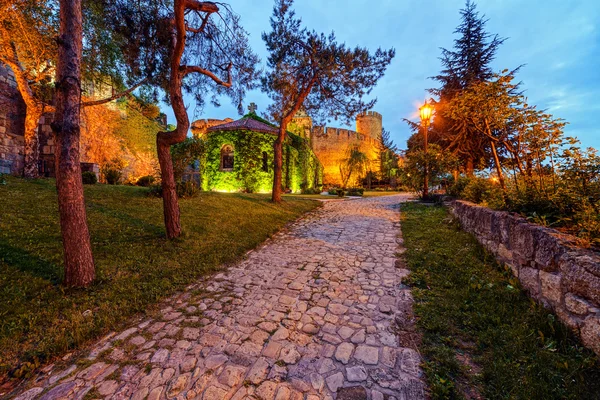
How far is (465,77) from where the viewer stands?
15.0 m

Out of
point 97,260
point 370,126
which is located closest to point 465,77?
point 97,260

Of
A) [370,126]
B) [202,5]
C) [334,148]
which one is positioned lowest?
[202,5]

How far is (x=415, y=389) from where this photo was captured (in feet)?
5.99

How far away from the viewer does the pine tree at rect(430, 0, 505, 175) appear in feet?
47.9

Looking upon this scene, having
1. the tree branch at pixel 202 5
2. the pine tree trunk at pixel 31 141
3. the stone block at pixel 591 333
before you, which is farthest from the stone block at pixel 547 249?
the pine tree trunk at pixel 31 141

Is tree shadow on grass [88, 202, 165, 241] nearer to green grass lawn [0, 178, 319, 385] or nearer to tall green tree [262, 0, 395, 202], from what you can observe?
green grass lawn [0, 178, 319, 385]

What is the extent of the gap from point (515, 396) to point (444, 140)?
17.3 metres

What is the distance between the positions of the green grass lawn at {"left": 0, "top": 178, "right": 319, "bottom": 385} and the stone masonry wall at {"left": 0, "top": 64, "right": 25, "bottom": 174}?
8.02 ft

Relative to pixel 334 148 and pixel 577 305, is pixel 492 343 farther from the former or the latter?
pixel 334 148

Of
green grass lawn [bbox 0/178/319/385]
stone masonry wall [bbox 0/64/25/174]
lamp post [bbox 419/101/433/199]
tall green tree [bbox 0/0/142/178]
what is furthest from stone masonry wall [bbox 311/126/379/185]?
stone masonry wall [bbox 0/64/25/174]

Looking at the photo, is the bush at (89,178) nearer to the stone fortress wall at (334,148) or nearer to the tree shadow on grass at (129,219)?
the tree shadow on grass at (129,219)

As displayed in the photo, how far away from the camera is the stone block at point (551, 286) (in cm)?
236

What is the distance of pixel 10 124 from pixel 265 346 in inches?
556

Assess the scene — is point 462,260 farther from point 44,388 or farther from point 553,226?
point 44,388
